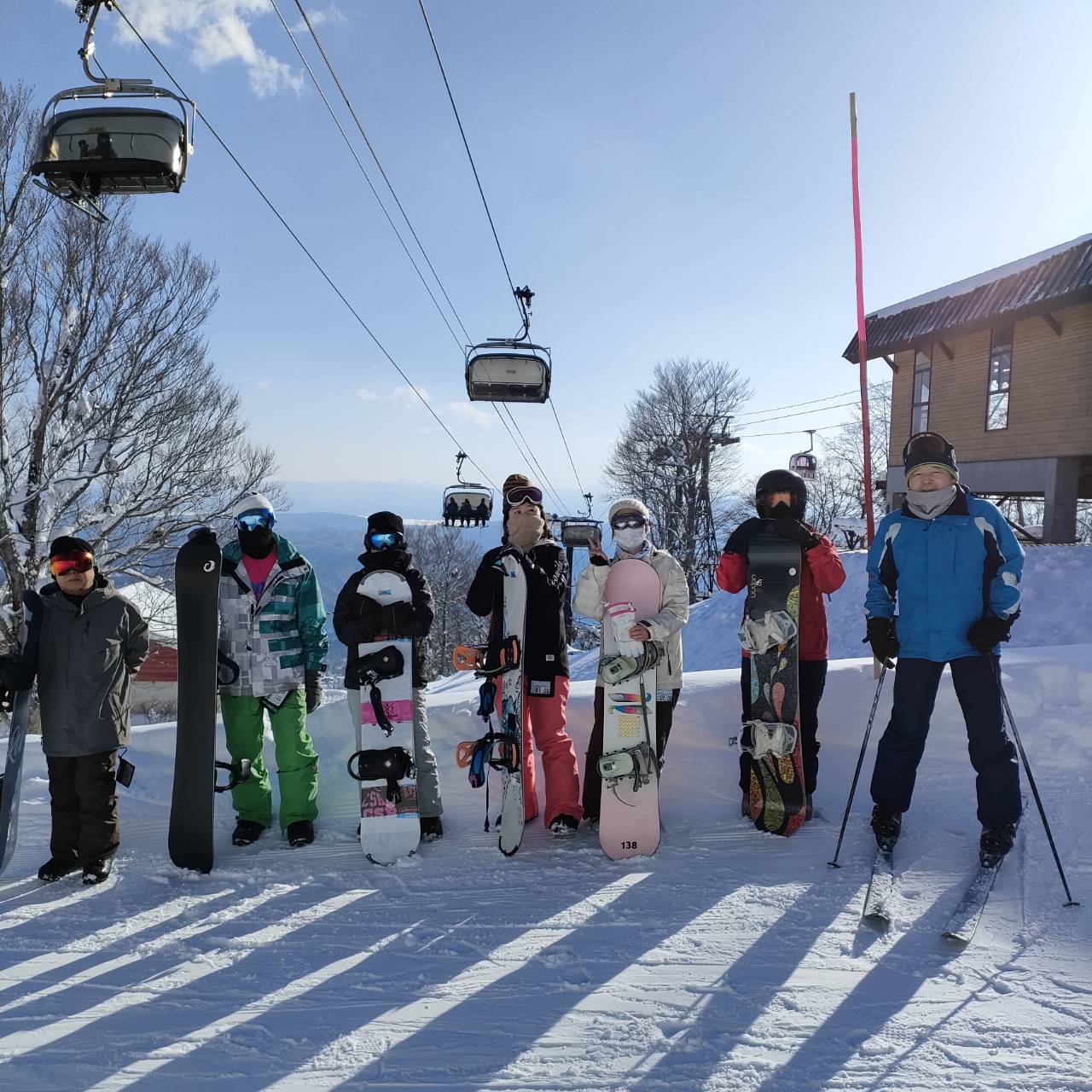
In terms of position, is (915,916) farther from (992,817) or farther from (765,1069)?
(765,1069)

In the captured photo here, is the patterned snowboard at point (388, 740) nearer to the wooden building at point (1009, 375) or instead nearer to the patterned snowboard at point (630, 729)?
the patterned snowboard at point (630, 729)

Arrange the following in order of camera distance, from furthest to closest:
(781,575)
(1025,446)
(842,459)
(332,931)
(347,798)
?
(842,459), (1025,446), (347,798), (781,575), (332,931)

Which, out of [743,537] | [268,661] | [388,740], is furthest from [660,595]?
[268,661]

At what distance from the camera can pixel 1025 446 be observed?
13.1 metres

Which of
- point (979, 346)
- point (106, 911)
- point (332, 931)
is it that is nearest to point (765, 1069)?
point (332, 931)

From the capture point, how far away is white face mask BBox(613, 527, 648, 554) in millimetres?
3637

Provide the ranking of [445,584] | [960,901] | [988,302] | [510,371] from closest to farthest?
[960,901] < [510,371] < [988,302] < [445,584]

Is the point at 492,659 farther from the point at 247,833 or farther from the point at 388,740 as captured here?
the point at 247,833

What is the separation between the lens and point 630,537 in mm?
3637

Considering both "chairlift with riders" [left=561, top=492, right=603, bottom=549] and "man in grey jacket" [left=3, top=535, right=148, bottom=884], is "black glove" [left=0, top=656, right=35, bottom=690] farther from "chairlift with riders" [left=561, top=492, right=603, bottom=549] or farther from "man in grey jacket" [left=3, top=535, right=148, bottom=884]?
"chairlift with riders" [left=561, top=492, right=603, bottom=549]

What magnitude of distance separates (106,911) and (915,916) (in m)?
3.22

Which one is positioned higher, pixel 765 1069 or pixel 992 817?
pixel 992 817

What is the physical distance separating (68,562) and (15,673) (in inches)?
22.1

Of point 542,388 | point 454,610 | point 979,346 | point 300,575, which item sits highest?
point 979,346
